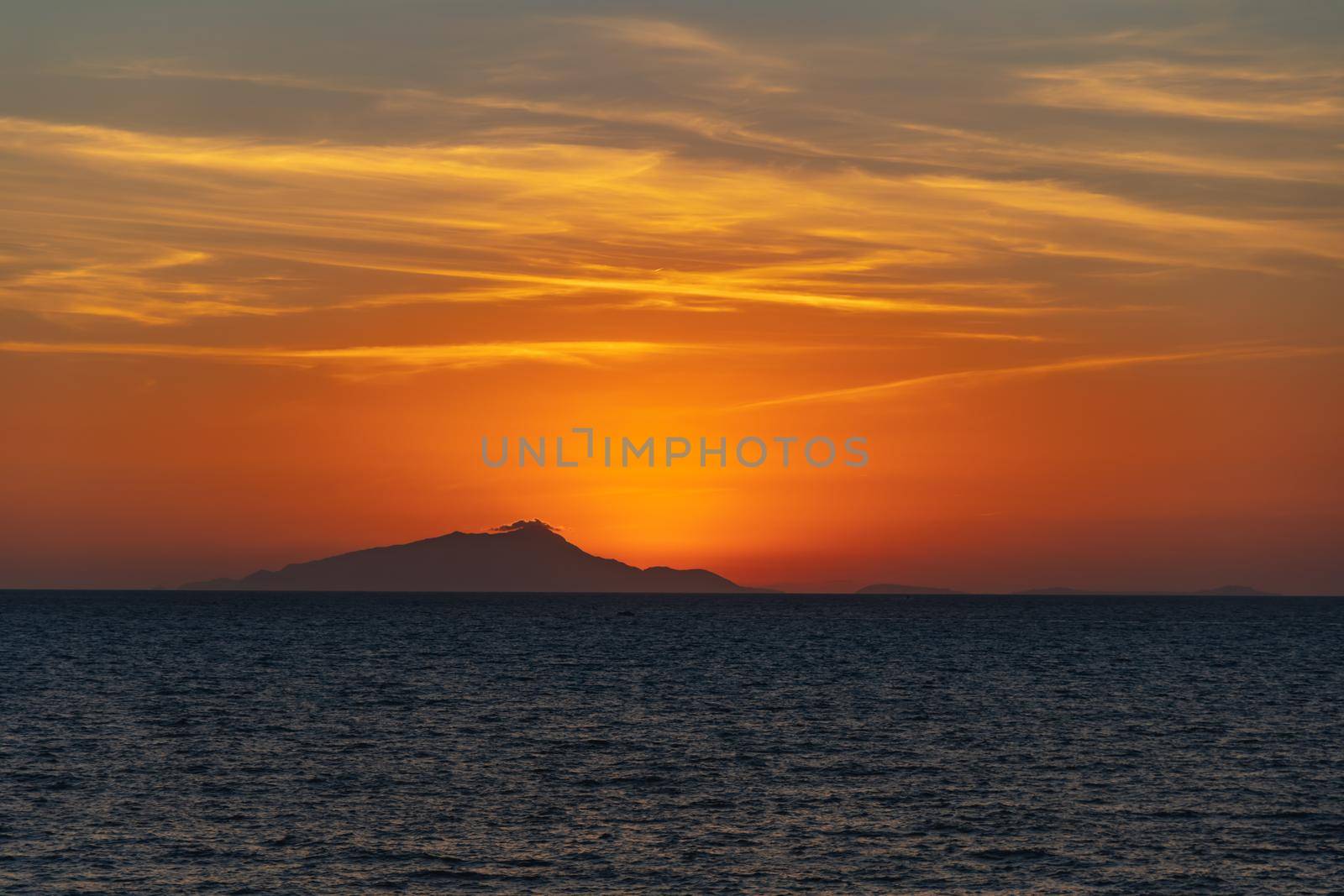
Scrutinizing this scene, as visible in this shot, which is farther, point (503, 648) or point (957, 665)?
point (503, 648)

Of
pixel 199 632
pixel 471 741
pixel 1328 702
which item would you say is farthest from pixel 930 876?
pixel 199 632

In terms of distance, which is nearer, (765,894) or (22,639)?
(765,894)

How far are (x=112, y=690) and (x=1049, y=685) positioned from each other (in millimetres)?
67621

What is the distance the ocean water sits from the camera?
40562 millimetres

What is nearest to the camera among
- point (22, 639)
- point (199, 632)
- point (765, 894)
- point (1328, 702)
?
point (765, 894)

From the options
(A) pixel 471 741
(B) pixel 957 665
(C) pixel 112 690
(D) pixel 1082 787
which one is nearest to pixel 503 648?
(B) pixel 957 665

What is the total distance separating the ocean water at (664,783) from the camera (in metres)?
40.6

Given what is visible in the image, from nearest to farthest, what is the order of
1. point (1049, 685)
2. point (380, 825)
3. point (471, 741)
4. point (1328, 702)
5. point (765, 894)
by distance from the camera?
1. point (765, 894)
2. point (380, 825)
3. point (471, 741)
4. point (1328, 702)
5. point (1049, 685)

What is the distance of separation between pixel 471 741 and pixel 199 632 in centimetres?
13877

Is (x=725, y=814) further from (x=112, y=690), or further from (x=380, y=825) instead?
(x=112, y=690)

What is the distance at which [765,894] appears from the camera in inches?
1496

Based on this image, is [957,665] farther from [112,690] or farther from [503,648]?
[112,690]

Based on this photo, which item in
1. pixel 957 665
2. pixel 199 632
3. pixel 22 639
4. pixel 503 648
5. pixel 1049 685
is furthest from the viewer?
pixel 199 632

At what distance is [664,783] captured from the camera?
5462 centimetres
